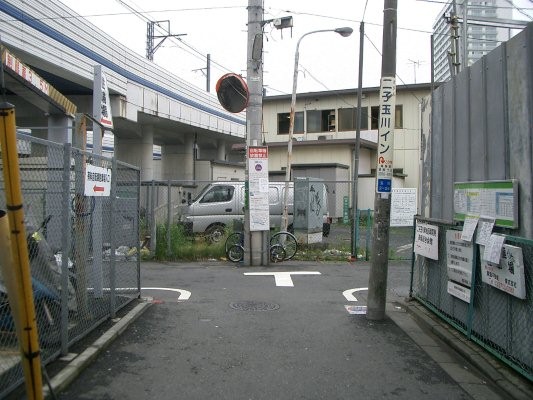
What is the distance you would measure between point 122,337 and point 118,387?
155 cm

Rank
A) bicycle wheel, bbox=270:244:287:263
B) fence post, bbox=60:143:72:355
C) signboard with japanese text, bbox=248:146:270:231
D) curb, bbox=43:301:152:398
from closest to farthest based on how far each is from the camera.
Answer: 1. curb, bbox=43:301:152:398
2. fence post, bbox=60:143:72:355
3. signboard with japanese text, bbox=248:146:270:231
4. bicycle wheel, bbox=270:244:287:263

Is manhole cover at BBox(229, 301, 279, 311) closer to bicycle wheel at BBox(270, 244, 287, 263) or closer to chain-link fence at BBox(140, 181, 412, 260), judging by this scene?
bicycle wheel at BBox(270, 244, 287, 263)

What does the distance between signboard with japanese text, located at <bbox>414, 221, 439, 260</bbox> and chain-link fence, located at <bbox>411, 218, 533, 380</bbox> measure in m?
0.06

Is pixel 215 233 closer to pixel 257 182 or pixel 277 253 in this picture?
pixel 277 253

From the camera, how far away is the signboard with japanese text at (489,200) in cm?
470

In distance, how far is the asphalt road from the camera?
432 cm

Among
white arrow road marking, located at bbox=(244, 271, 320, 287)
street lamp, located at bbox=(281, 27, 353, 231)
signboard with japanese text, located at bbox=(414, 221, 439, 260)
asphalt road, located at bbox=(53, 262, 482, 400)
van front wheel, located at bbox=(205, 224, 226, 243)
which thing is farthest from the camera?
van front wheel, located at bbox=(205, 224, 226, 243)

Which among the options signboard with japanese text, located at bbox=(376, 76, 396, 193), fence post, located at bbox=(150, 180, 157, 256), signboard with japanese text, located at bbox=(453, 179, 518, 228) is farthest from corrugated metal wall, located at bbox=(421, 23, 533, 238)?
fence post, located at bbox=(150, 180, 157, 256)

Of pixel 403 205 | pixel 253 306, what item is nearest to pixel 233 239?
pixel 403 205

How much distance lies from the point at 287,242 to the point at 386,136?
672 cm

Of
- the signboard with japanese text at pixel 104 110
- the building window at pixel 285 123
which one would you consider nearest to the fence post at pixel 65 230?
the signboard with japanese text at pixel 104 110

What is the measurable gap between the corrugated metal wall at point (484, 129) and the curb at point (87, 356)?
4.34m

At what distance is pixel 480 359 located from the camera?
16.2 feet

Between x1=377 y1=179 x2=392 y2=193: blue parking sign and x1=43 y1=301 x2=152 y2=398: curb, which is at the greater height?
x1=377 y1=179 x2=392 y2=193: blue parking sign
